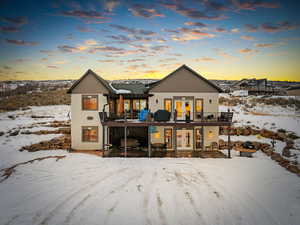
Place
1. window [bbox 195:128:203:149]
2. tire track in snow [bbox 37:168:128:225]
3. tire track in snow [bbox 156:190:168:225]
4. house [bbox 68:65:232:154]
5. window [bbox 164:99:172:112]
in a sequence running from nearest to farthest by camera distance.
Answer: tire track in snow [bbox 156:190:168:225] < tire track in snow [bbox 37:168:128:225] < house [bbox 68:65:232:154] < window [bbox 195:128:203:149] < window [bbox 164:99:172:112]

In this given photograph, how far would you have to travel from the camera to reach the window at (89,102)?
1812 cm

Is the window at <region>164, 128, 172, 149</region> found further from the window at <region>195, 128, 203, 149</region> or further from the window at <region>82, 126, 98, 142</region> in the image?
the window at <region>82, 126, 98, 142</region>

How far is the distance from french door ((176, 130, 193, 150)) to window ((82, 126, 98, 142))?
815 centimetres

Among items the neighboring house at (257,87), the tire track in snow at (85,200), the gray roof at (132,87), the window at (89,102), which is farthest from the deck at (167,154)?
the neighboring house at (257,87)

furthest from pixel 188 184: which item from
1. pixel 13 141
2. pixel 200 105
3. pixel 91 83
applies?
pixel 13 141

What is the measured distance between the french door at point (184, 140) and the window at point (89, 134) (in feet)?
26.8

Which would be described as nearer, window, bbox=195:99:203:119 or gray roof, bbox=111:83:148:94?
window, bbox=195:99:203:119

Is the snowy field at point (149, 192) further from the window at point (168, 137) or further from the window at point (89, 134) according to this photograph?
the window at point (89, 134)

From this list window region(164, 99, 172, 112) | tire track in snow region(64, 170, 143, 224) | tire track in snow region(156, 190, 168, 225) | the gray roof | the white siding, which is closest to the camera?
tire track in snow region(156, 190, 168, 225)

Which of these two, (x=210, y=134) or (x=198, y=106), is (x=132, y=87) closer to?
(x=198, y=106)

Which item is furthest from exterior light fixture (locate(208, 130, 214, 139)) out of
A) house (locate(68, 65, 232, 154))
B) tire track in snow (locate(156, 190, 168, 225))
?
tire track in snow (locate(156, 190, 168, 225))

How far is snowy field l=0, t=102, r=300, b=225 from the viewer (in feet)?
26.8

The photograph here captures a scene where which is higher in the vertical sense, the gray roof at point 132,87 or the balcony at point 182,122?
the gray roof at point 132,87

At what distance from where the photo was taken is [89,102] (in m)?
18.2
